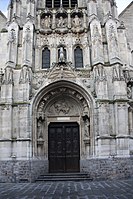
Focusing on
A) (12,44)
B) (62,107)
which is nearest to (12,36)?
(12,44)

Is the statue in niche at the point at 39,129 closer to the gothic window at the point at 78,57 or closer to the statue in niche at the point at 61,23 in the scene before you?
the gothic window at the point at 78,57

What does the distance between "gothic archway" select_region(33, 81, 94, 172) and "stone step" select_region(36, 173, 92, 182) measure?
1.21 meters

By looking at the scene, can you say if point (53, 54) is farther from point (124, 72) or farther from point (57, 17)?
point (124, 72)

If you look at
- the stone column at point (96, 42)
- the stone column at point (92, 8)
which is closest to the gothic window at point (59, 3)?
the stone column at point (92, 8)

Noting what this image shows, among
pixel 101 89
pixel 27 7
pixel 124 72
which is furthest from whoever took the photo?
pixel 27 7

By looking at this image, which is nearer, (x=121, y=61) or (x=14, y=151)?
(x=14, y=151)

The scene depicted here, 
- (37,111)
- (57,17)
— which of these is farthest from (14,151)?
(57,17)

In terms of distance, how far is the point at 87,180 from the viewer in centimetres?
1359

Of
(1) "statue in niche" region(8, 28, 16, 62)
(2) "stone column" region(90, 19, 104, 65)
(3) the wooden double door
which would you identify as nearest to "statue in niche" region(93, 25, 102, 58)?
(2) "stone column" region(90, 19, 104, 65)

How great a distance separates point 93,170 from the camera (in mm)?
13711

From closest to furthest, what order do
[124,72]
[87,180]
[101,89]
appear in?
[87,180]
[101,89]
[124,72]

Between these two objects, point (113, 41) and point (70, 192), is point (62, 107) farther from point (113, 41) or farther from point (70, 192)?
point (70, 192)

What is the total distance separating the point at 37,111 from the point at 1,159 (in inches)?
141

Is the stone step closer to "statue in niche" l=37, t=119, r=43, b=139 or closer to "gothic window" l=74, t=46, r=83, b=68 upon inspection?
"statue in niche" l=37, t=119, r=43, b=139
